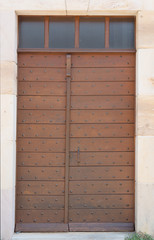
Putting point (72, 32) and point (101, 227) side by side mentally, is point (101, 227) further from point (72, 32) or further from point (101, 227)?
point (72, 32)

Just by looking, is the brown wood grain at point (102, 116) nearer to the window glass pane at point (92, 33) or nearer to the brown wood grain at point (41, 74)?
the brown wood grain at point (41, 74)

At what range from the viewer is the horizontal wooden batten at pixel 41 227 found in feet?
16.1

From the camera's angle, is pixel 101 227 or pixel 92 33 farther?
pixel 92 33

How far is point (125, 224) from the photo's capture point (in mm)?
4969

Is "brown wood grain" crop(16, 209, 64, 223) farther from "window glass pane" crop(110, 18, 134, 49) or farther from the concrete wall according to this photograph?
"window glass pane" crop(110, 18, 134, 49)

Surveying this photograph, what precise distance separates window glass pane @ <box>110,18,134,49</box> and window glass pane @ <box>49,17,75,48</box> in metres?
0.61

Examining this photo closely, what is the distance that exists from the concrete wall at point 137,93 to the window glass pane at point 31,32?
9.2 inches

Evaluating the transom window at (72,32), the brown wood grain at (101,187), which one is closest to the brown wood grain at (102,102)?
the transom window at (72,32)

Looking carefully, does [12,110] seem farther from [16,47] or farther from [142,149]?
[142,149]

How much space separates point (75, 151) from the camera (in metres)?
4.99

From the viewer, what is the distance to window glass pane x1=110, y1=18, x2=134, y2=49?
5031 millimetres

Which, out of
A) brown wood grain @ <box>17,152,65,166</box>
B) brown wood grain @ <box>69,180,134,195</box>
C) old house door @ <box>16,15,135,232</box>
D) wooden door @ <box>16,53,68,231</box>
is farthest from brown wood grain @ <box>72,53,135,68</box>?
brown wood grain @ <box>69,180,134,195</box>

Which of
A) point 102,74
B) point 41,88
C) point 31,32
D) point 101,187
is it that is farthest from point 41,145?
point 31,32

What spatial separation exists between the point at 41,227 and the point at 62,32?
2.96 meters
